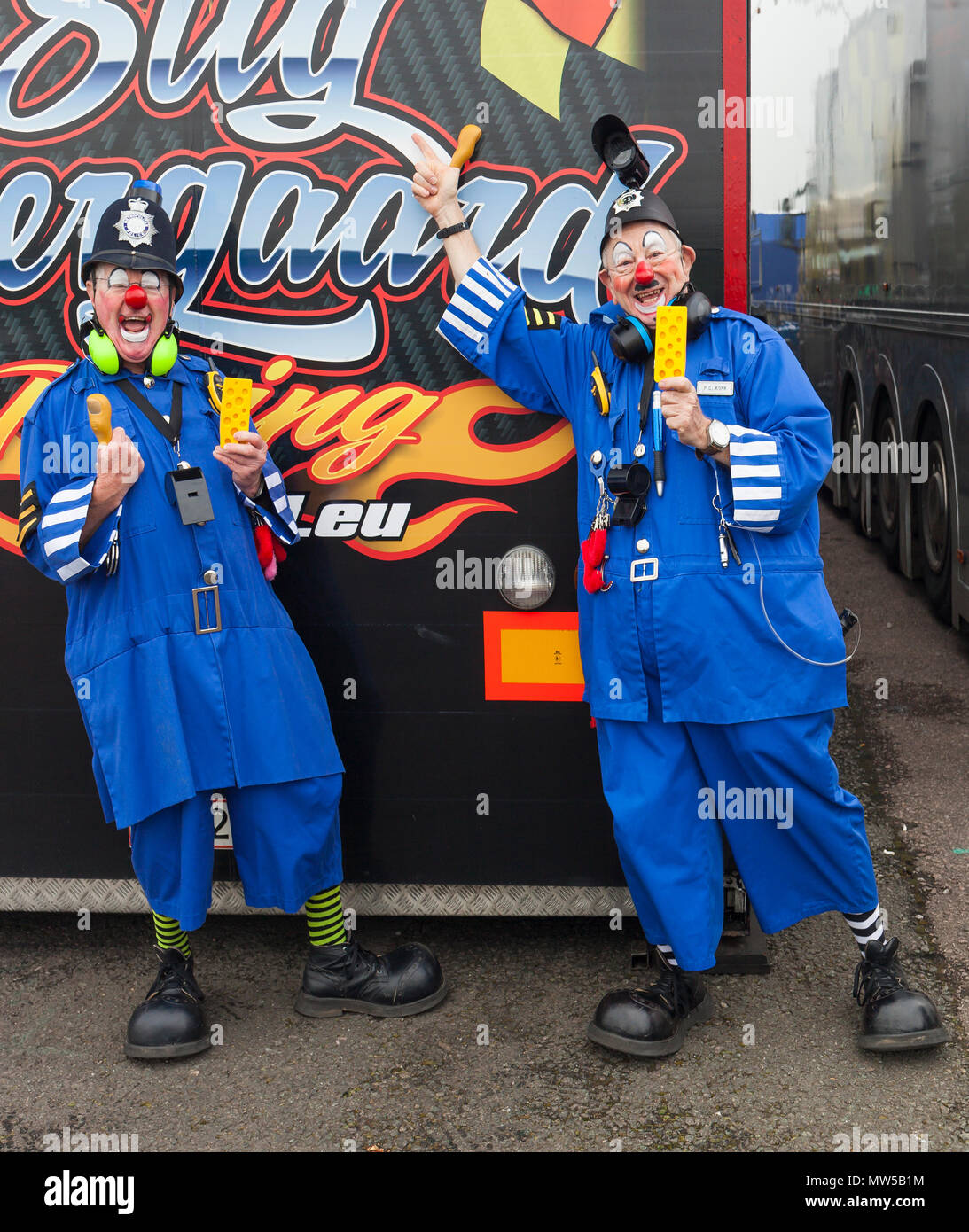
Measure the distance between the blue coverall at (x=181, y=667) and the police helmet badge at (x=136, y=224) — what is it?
1.13 ft

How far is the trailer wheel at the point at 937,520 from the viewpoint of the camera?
24.0 feet

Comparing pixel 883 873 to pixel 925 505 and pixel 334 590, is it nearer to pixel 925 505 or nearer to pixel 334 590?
pixel 334 590

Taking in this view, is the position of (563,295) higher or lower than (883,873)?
higher

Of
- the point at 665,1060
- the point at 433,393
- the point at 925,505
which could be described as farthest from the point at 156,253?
the point at 925,505

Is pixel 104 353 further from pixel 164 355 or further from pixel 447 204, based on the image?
pixel 447 204

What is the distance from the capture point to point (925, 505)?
7836 millimetres

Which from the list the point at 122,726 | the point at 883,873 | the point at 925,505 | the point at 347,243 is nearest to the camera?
the point at 122,726

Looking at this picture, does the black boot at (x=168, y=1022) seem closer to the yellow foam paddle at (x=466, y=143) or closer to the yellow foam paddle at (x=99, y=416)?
the yellow foam paddle at (x=99, y=416)

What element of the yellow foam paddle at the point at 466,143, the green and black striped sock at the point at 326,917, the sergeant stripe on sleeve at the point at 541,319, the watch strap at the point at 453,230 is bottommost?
the green and black striped sock at the point at 326,917

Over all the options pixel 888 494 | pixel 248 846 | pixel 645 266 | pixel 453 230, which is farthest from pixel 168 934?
pixel 888 494

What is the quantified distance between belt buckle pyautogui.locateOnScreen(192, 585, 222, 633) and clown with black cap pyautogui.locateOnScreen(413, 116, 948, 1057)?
97 centimetres

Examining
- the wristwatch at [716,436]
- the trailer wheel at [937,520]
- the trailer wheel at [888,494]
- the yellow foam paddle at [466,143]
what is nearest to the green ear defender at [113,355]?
the yellow foam paddle at [466,143]

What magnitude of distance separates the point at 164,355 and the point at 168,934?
167cm

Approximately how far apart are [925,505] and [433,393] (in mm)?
5147
